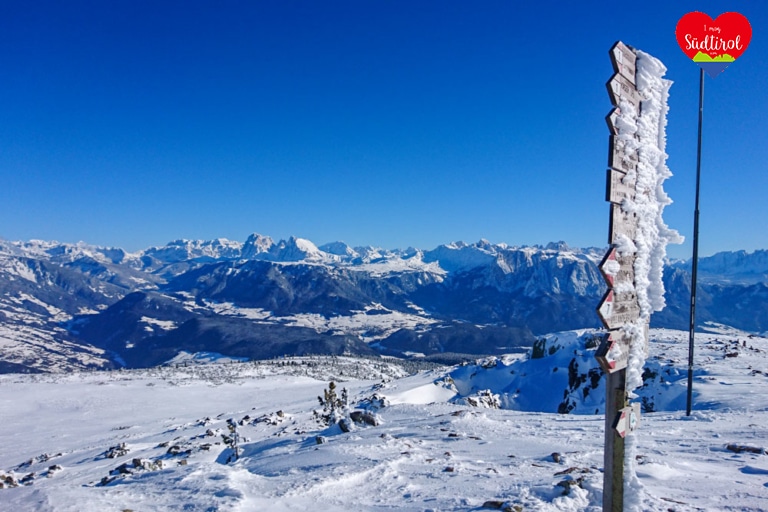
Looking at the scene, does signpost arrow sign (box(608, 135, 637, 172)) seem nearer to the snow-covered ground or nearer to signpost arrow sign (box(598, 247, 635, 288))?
signpost arrow sign (box(598, 247, 635, 288))

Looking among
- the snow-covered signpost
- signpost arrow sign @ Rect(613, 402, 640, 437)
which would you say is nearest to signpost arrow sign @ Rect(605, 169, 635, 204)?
the snow-covered signpost

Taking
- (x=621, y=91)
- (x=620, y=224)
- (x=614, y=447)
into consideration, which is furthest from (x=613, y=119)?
(x=614, y=447)

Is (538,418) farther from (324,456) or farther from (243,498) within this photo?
(243,498)

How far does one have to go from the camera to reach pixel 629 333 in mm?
6504

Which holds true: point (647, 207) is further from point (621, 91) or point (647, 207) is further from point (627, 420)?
point (627, 420)

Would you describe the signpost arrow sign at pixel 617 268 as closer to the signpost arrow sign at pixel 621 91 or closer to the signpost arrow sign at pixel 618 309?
the signpost arrow sign at pixel 618 309

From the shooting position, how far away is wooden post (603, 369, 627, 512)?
641cm

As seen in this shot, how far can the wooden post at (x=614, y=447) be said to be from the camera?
641 cm

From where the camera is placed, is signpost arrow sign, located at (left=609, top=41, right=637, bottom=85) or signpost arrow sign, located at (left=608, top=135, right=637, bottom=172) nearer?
signpost arrow sign, located at (left=608, top=135, right=637, bottom=172)

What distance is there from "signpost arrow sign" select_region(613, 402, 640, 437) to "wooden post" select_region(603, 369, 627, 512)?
0.19 feet

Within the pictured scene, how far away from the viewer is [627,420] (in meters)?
6.50

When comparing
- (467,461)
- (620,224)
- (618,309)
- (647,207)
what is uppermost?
(647,207)

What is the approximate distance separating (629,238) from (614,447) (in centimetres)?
312

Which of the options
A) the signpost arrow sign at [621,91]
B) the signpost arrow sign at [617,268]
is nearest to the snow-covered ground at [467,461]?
the signpost arrow sign at [617,268]
